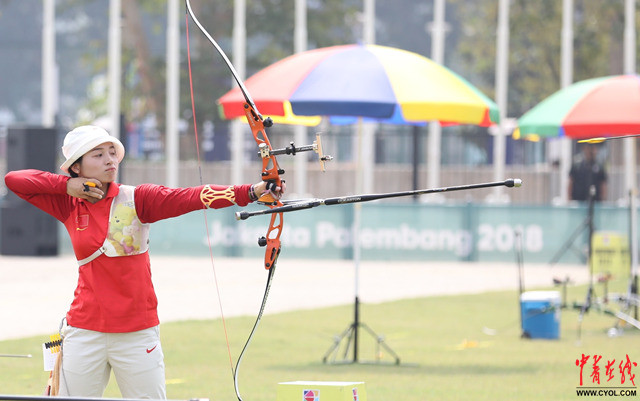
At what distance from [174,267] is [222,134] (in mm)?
11316

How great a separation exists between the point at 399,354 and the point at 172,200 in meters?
6.38

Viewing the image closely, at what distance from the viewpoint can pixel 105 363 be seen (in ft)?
21.2

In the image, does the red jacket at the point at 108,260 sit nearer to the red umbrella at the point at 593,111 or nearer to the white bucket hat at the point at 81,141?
the white bucket hat at the point at 81,141

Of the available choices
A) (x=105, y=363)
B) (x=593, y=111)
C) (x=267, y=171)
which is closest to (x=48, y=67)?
(x=593, y=111)

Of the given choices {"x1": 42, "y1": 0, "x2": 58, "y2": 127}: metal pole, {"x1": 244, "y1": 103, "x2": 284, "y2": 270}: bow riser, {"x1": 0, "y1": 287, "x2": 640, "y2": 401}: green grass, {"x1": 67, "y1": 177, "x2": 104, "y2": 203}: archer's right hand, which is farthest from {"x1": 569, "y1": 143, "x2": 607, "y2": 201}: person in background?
{"x1": 67, "y1": 177, "x2": 104, "y2": 203}: archer's right hand

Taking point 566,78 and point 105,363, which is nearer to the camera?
point 105,363

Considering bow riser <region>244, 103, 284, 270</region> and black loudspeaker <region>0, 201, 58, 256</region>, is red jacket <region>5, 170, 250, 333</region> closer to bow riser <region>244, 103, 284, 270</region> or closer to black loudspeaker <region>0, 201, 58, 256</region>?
bow riser <region>244, 103, 284, 270</region>

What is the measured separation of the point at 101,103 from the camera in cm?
5034

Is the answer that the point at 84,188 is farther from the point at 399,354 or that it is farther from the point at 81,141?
the point at 399,354

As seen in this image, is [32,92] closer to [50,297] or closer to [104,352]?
[50,297]

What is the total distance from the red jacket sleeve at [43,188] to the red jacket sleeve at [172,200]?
37cm

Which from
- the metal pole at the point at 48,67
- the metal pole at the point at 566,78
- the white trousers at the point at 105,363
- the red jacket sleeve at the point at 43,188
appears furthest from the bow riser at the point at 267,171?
the metal pole at the point at 48,67

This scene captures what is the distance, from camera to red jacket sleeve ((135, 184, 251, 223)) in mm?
6305

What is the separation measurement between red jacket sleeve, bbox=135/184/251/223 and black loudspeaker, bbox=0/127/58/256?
689 inches
